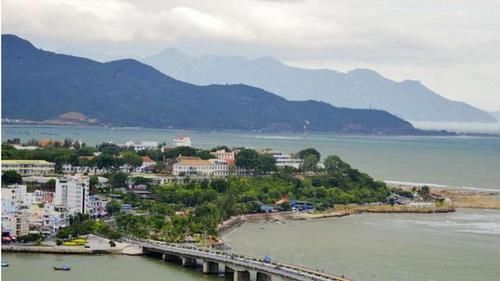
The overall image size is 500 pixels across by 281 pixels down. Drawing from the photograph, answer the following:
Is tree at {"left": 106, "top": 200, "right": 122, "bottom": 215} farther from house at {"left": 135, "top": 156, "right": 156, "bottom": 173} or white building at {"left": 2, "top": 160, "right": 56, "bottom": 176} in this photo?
house at {"left": 135, "top": 156, "right": 156, "bottom": 173}

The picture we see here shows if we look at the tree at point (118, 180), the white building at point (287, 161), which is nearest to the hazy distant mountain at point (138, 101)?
the white building at point (287, 161)

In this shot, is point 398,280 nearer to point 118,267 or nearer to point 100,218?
point 118,267

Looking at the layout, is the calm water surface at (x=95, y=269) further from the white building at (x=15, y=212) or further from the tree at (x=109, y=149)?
the tree at (x=109, y=149)

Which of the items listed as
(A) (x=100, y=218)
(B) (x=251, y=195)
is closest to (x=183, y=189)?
(B) (x=251, y=195)

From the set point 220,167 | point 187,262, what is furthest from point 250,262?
point 220,167

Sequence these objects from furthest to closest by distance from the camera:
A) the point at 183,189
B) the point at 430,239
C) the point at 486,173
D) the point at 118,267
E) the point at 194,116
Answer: the point at 194,116, the point at 486,173, the point at 183,189, the point at 430,239, the point at 118,267

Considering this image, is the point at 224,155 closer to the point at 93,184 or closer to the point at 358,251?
the point at 93,184
